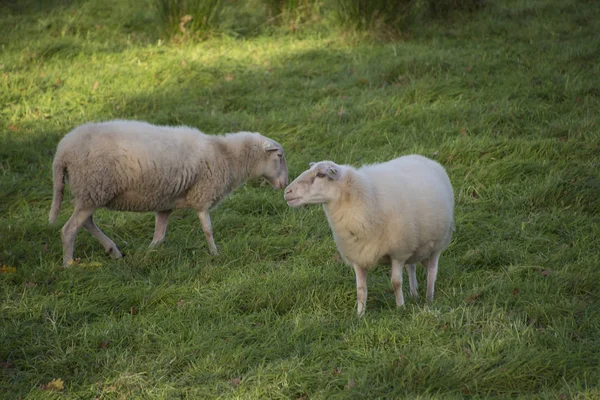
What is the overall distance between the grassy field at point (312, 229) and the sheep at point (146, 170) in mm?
304

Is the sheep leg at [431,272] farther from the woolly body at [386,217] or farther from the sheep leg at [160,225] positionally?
the sheep leg at [160,225]

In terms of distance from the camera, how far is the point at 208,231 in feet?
20.6

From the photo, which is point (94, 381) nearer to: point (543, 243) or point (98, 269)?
point (98, 269)

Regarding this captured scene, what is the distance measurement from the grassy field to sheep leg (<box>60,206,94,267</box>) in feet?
0.48

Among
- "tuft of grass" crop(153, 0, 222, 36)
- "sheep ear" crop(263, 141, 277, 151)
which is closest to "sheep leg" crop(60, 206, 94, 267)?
"sheep ear" crop(263, 141, 277, 151)

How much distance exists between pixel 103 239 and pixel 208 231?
2.77 feet

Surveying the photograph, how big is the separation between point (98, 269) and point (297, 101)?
14.6 ft

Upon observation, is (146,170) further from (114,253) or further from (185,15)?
(185,15)

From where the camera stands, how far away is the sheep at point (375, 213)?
15.8 feet

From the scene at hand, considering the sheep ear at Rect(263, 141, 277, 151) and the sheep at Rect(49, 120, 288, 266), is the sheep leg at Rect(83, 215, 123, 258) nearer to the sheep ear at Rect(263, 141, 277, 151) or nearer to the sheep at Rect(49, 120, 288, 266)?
A: the sheep at Rect(49, 120, 288, 266)

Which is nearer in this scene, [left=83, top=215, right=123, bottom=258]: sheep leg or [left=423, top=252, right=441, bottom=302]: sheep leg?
[left=423, top=252, right=441, bottom=302]: sheep leg

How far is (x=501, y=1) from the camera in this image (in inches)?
519

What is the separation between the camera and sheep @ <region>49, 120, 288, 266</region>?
588cm

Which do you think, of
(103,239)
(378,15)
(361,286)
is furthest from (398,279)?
(378,15)
